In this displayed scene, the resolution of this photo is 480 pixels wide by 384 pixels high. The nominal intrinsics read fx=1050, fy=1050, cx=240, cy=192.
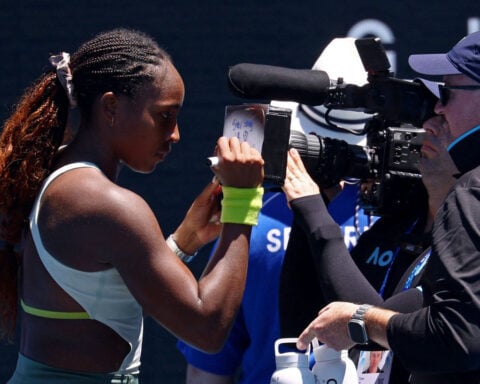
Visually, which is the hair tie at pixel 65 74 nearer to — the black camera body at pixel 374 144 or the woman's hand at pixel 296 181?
the black camera body at pixel 374 144

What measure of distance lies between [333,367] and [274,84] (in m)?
0.66

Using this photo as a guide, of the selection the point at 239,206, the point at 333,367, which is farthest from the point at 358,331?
the point at 239,206

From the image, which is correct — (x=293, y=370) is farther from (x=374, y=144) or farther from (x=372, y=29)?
(x=372, y=29)

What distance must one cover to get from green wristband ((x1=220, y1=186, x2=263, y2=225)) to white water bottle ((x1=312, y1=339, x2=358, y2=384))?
0.31 metres

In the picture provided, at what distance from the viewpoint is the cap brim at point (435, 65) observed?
6.70 feet

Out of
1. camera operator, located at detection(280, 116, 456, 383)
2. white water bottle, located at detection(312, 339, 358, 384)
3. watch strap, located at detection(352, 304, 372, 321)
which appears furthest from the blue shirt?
watch strap, located at detection(352, 304, 372, 321)

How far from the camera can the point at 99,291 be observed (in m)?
1.94

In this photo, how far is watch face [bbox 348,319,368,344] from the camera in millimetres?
1959

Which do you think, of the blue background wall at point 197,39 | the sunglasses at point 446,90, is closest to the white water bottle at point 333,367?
the sunglasses at point 446,90

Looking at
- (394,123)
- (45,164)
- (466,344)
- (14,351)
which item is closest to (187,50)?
(14,351)

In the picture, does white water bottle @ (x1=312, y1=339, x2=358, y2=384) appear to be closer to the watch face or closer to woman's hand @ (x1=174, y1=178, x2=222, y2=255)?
the watch face

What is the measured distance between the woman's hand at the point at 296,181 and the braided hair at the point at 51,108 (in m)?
0.41

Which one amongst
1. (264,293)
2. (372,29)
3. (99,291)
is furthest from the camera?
(372,29)

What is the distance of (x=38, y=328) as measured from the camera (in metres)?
1.99
